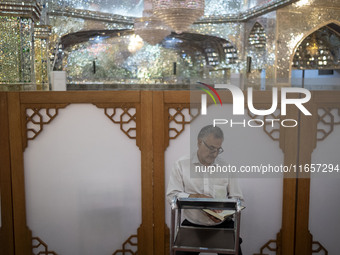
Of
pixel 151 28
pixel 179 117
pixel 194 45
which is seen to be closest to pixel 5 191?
pixel 179 117

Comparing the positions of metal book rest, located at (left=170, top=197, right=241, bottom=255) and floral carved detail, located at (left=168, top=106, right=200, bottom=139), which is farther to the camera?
floral carved detail, located at (left=168, top=106, right=200, bottom=139)

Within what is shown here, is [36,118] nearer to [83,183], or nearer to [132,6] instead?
[83,183]

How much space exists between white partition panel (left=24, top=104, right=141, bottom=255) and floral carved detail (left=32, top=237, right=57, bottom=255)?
0.03 metres

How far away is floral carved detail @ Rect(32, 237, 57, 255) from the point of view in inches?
117

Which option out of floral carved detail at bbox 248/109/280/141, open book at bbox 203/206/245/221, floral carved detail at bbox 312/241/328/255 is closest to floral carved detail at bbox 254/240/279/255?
floral carved detail at bbox 312/241/328/255

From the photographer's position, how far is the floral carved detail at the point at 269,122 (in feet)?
9.48

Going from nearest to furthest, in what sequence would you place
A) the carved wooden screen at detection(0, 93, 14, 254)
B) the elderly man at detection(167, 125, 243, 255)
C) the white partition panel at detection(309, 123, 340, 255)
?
1. the elderly man at detection(167, 125, 243, 255)
2. the carved wooden screen at detection(0, 93, 14, 254)
3. the white partition panel at detection(309, 123, 340, 255)

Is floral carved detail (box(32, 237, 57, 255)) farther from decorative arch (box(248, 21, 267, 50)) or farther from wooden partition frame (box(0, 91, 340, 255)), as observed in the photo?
decorative arch (box(248, 21, 267, 50))

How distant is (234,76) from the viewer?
3318mm

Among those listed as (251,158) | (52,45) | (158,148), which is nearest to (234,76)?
(251,158)

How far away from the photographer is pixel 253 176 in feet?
9.64

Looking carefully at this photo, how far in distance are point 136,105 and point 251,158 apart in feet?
3.37

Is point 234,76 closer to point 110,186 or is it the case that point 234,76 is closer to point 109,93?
point 109,93

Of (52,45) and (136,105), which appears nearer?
(136,105)
